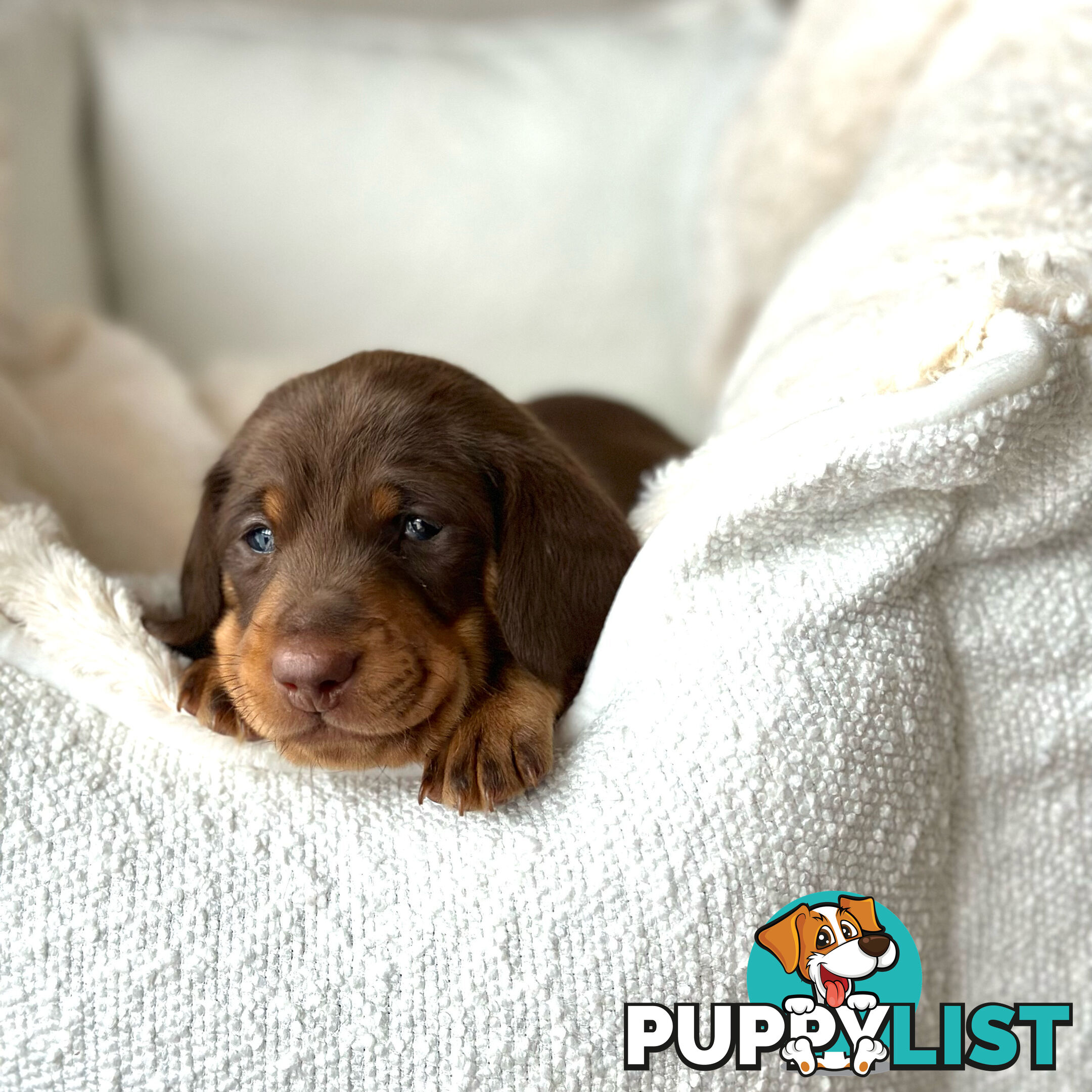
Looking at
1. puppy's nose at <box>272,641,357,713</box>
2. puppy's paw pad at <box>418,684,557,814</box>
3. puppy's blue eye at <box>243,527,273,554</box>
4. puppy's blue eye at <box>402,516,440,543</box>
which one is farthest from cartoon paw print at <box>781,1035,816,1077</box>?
puppy's blue eye at <box>243,527,273,554</box>

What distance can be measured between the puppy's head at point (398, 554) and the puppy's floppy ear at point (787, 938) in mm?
423

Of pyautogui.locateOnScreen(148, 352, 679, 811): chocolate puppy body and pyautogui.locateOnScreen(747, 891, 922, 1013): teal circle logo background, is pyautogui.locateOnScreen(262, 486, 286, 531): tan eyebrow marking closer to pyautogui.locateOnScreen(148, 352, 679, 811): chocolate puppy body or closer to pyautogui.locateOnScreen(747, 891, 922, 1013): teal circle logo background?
pyautogui.locateOnScreen(148, 352, 679, 811): chocolate puppy body

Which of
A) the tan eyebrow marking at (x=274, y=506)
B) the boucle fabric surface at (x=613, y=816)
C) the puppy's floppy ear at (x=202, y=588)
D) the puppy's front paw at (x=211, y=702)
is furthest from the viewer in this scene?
the puppy's floppy ear at (x=202, y=588)

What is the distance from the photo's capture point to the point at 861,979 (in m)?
1.49

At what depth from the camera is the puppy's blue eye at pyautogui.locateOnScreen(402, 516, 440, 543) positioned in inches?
65.1

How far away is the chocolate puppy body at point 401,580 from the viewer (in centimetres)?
149

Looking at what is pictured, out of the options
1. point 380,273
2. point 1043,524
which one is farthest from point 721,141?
point 1043,524

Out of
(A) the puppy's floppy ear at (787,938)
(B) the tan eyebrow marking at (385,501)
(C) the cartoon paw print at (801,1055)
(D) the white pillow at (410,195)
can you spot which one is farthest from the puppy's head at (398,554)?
(D) the white pillow at (410,195)

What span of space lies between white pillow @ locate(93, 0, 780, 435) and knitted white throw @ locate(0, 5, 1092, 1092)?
196cm

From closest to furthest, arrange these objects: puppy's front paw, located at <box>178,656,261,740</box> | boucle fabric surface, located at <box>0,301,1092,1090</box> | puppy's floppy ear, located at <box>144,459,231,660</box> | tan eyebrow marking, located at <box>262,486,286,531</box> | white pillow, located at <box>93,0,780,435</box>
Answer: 1. boucle fabric surface, located at <box>0,301,1092,1090</box>
2. puppy's front paw, located at <box>178,656,261,740</box>
3. tan eyebrow marking, located at <box>262,486,286,531</box>
4. puppy's floppy ear, located at <box>144,459,231,660</box>
5. white pillow, located at <box>93,0,780,435</box>

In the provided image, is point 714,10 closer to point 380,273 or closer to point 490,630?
point 380,273

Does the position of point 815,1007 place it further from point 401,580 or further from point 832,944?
point 401,580

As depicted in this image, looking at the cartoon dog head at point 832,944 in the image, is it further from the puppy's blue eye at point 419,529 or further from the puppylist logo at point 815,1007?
the puppy's blue eye at point 419,529

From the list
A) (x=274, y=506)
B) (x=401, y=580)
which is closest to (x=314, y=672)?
(x=401, y=580)
